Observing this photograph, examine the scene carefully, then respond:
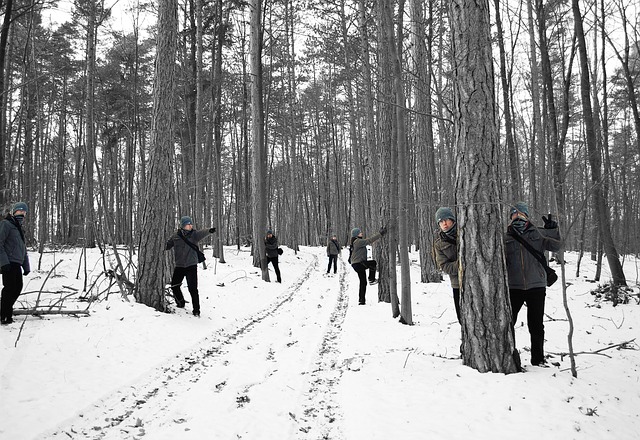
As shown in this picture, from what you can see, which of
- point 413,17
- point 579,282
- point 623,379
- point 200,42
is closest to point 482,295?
point 623,379

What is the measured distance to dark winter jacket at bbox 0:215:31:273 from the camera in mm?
5234

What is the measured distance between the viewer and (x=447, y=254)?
4668 millimetres

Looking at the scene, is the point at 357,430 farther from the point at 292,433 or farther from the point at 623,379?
the point at 623,379

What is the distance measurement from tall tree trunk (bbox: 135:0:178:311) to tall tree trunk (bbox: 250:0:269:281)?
5.28 meters

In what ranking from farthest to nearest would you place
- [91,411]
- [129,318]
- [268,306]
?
[268,306]
[129,318]
[91,411]

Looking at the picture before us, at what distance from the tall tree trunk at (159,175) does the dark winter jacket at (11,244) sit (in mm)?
1898

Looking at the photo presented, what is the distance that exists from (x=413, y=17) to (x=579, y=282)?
986 cm

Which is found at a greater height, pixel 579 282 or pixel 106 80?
pixel 106 80

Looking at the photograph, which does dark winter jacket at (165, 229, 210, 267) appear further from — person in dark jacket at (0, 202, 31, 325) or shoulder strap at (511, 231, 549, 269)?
shoulder strap at (511, 231, 549, 269)

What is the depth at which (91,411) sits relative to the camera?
11.5 feet

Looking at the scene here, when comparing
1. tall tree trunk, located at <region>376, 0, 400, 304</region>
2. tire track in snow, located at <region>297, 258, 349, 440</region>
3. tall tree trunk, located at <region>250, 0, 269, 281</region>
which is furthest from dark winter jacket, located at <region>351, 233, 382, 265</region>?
tall tree trunk, located at <region>250, 0, 269, 281</region>

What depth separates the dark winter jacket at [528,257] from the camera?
13.4 ft

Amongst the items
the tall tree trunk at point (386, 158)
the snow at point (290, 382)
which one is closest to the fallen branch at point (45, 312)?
the snow at point (290, 382)

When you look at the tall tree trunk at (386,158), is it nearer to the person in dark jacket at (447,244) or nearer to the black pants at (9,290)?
the person in dark jacket at (447,244)
